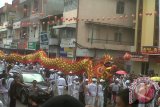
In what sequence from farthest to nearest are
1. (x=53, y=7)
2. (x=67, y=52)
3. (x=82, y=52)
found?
1. (x=53, y=7)
2. (x=67, y=52)
3. (x=82, y=52)

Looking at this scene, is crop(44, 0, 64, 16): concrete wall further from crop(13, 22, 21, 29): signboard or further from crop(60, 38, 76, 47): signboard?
crop(13, 22, 21, 29): signboard

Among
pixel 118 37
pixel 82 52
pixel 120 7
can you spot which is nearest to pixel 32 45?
pixel 82 52

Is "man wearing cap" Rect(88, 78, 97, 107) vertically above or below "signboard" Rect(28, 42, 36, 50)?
below

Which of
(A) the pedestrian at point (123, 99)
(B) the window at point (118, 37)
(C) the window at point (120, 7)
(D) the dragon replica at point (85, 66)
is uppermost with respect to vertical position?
(C) the window at point (120, 7)

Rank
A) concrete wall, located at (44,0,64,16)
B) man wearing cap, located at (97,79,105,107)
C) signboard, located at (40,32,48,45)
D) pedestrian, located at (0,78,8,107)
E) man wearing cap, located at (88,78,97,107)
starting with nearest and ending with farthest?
pedestrian, located at (0,78,8,107) → man wearing cap, located at (88,78,97,107) → man wearing cap, located at (97,79,105,107) → signboard, located at (40,32,48,45) → concrete wall, located at (44,0,64,16)

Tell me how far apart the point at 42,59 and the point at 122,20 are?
1223 cm

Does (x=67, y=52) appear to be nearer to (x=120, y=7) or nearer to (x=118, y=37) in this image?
(x=118, y=37)

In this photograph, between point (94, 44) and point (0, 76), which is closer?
point (0, 76)

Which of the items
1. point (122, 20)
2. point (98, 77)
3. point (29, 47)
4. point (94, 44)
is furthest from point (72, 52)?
point (98, 77)

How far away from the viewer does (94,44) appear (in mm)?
36531

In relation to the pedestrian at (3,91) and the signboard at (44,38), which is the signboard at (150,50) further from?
the pedestrian at (3,91)

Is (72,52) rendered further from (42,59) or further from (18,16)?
(18,16)

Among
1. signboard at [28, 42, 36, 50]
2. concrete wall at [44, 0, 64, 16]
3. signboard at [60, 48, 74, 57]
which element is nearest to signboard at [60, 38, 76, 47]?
signboard at [60, 48, 74, 57]

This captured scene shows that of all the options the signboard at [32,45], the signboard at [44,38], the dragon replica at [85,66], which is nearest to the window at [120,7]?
the signboard at [44,38]
